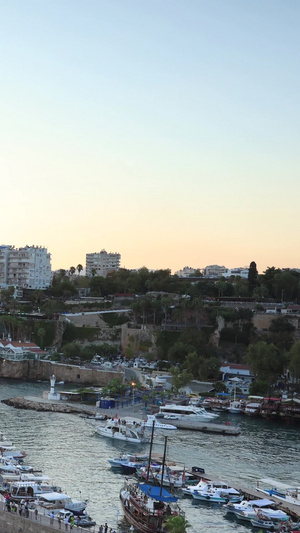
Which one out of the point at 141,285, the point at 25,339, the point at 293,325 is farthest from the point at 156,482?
the point at 141,285

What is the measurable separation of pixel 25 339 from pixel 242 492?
63.9 m

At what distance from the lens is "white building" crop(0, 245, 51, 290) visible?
147 meters

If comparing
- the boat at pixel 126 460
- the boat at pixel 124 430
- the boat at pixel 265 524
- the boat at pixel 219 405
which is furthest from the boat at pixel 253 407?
the boat at pixel 265 524

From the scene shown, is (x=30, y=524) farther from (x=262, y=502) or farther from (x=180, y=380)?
(x=180, y=380)

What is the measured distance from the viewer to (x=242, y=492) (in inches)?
1667

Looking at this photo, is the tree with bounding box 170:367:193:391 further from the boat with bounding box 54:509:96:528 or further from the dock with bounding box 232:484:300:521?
the boat with bounding box 54:509:96:528

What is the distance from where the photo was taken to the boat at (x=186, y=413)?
65312mm

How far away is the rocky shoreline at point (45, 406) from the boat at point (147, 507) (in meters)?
28.9

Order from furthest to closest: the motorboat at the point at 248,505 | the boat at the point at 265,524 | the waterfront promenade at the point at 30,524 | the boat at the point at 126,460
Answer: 1. the boat at the point at 126,460
2. the motorboat at the point at 248,505
3. the boat at the point at 265,524
4. the waterfront promenade at the point at 30,524

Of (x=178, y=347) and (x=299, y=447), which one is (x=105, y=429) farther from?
(x=178, y=347)

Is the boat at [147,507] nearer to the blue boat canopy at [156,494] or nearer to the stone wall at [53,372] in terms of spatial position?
the blue boat canopy at [156,494]

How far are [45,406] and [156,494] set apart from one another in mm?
33351

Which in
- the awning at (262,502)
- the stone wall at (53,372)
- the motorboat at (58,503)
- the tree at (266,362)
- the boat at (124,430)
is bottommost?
the awning at (262,502)

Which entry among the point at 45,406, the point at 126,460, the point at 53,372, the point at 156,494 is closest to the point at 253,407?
the point at 45,406
